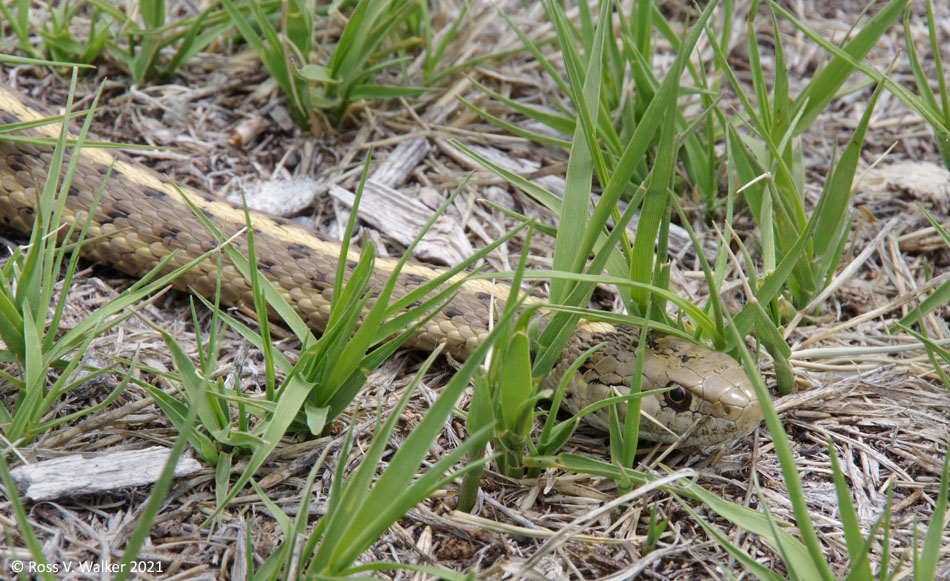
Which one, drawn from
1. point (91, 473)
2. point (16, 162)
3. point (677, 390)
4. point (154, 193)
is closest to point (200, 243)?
point (154, 193)

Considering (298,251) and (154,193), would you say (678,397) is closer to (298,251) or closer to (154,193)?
(298,251)

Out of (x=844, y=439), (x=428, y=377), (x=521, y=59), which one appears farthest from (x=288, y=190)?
(x=844, y=439)

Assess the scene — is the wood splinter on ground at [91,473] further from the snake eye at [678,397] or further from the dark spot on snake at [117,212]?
the snake eye at [678,397]

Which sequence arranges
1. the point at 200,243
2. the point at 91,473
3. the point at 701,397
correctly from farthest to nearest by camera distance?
the point at 200,243 < the point at 701,397 < the point at 91,473

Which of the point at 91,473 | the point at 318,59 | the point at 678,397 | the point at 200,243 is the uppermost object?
the point at 318,59

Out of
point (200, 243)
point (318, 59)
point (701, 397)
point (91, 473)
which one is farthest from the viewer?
point (318, 59)

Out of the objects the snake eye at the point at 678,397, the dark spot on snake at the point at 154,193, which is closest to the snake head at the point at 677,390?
the snake eye at the point at 678,397

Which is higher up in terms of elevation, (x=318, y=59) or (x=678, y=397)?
(x=318, y=59)

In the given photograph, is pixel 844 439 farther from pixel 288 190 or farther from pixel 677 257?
pixel 288 190
